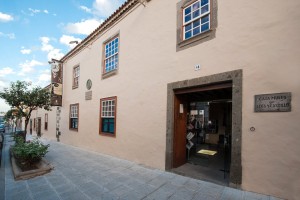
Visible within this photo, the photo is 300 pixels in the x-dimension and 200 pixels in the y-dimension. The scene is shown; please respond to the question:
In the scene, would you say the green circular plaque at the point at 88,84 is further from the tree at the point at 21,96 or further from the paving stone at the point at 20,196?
the paving stone at the point at 20,196

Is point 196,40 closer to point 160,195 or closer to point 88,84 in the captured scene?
point 160,195

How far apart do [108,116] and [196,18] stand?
19.4 ft

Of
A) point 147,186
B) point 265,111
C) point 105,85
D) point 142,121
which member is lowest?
point 147,186

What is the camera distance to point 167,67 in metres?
5.65

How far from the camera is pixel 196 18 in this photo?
16.6 feet

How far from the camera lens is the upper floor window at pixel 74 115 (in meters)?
11.2

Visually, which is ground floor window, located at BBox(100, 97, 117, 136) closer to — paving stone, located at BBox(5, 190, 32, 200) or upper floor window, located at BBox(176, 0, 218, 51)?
paving stone, located at BBox(5, 190, 32, 200)

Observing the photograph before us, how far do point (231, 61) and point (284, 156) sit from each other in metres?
2.44

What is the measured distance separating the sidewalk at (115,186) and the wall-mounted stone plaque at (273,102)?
1911 millimetres

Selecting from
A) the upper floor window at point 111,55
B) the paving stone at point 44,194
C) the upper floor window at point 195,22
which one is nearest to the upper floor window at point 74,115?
the upper floor window at point 111,55

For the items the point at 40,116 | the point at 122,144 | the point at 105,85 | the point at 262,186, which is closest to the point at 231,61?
the point at 262,186

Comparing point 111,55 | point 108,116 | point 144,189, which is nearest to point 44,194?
point 144,189

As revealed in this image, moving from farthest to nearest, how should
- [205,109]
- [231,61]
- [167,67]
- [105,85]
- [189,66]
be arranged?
[205,109], [105,85], [167,67], [189,66], [231,61]

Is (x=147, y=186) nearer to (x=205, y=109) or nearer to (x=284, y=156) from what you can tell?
(x=284, y=156)
